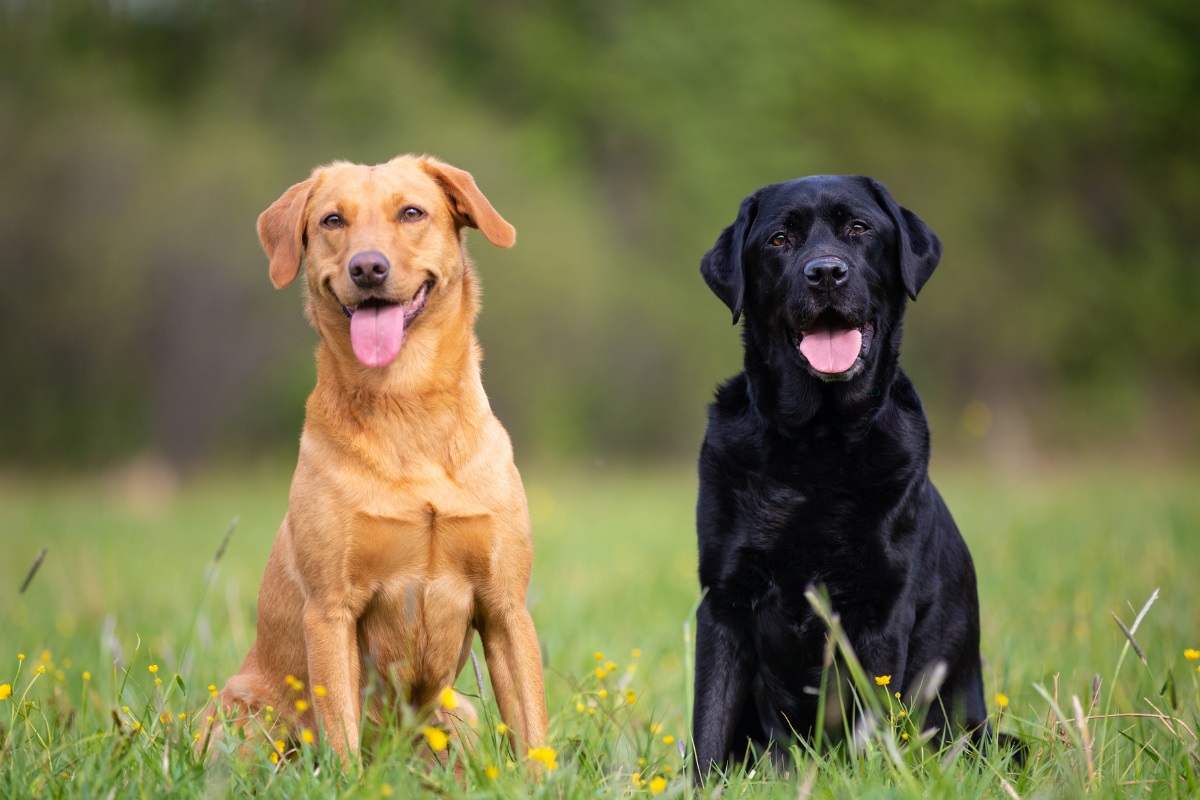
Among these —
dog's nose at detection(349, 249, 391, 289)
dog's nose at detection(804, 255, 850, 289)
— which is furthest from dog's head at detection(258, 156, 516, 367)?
dog's nose at detection(804, 255, 850, 289)

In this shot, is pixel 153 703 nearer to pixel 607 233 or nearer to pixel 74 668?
pixel 74 668

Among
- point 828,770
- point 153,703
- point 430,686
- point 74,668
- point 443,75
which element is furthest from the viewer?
point 443,75

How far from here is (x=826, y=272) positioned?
125 inches

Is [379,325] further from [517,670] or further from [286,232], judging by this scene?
[517,670]

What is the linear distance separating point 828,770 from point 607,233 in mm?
18393

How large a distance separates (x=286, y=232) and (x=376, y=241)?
369 mm

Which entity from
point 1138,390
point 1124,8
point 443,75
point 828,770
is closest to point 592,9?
point 443,75

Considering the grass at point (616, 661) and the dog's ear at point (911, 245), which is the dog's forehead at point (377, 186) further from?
the dog's ear at point (911, 245)

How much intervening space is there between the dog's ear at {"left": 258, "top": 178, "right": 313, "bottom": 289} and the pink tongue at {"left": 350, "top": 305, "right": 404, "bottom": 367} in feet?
0.90

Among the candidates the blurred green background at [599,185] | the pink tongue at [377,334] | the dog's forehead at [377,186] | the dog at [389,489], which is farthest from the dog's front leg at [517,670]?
the blurred green background at [599,185]

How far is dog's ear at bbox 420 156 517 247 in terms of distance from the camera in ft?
11.0

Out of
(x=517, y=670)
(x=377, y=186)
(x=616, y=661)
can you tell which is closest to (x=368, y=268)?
(x=377, y=186)

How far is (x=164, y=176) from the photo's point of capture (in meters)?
15.8

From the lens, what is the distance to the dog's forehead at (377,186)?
328 cm
